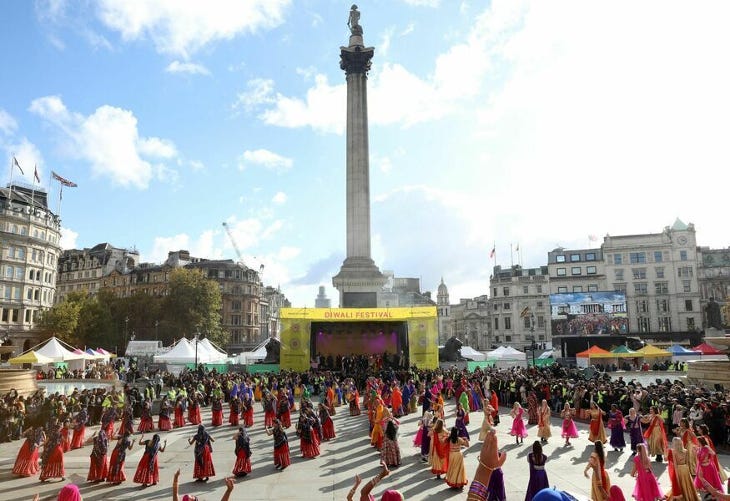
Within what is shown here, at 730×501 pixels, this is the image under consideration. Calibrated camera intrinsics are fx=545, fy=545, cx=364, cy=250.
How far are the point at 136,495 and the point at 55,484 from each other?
109 inches

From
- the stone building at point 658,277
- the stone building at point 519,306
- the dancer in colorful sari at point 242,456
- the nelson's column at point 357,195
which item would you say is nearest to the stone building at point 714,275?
the stone building at point 658,277

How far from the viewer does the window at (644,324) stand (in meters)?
79.2

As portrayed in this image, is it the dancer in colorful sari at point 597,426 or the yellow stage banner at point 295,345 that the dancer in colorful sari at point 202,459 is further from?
the yellow stage banner at point 295,345

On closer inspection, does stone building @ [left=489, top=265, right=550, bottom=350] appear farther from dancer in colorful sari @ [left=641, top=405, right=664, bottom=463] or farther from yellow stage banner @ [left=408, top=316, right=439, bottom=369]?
dancer in colorful sari @ [left=641, top=405, right=664, bottom=463]

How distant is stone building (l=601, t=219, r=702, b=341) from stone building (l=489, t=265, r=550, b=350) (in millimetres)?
12813

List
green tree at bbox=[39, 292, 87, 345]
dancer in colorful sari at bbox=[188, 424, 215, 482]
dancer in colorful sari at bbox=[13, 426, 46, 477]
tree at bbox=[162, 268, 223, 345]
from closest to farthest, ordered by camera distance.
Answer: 1. dancer in colorful sari at bbox=[188, 424, 215, 482]
2. dancer in colorful sari at bbox=[13, 426, 46, 477]
3. green tree at bbox=[39, 292, 87, 345]
4. tree at bbox=[162, 268, 223, 345]

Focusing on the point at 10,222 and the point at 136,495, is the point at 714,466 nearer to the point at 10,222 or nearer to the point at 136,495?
the point at 136,495

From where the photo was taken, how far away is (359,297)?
165 feet

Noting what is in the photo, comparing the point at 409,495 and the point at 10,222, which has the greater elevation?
Answer: the point at 10,222

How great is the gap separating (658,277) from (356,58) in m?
55.4

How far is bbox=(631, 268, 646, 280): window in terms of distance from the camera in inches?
3175

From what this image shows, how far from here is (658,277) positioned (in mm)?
79688

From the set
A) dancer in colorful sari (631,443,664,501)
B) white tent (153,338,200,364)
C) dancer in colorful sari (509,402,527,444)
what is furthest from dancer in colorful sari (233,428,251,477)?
white tent (153,338,200,364)

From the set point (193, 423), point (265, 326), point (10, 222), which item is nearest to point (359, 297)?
point (193, 423)
